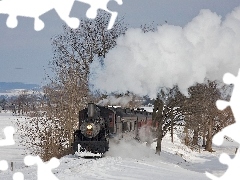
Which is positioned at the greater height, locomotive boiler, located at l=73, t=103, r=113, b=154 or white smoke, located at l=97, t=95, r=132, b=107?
white smoke, located at l=97, t=95, r=132, b=107

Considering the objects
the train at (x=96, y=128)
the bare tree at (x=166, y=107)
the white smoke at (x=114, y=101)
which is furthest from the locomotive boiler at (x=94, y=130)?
the bare tree at (x=166, y=107)

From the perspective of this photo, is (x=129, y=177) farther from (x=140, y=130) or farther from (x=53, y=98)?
(x=53, y=98)

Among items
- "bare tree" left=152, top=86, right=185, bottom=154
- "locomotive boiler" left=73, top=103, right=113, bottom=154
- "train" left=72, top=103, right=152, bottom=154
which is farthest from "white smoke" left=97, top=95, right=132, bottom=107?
"bare tree" left=152, top=86, right=185, bottom=154

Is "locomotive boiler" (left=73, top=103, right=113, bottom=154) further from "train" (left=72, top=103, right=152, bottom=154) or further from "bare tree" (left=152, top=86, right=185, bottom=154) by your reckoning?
"bare tree" (left=152, top=86, right=185, bottom=154)

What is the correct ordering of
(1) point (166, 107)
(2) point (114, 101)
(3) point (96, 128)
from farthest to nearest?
1. (1) point (166, 107)
2. (2) point (114, 101)
3. (3) point (96, 128)

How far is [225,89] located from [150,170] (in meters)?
25.6

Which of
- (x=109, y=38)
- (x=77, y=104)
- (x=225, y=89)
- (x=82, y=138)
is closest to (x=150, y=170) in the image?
(x=82, y=138)

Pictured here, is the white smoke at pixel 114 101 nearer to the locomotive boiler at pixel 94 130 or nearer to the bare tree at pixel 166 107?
the locomotive boiler at pixel 94 130

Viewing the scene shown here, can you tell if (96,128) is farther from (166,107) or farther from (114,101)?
(166,107)

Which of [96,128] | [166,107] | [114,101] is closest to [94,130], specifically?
[96,128]

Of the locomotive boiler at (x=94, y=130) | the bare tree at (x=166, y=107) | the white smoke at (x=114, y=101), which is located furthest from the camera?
the bare tree at (x=166, y=107)

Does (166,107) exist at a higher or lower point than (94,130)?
higher

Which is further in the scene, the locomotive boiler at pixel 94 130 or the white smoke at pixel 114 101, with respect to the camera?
the white smoke at pixel 114 101

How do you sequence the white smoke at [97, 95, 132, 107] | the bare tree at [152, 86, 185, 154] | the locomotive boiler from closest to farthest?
the locomotive boiler
the white smoke at [97, 95, 132, 107]
the bare tree at [152, 86, 185, 154]
